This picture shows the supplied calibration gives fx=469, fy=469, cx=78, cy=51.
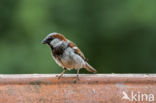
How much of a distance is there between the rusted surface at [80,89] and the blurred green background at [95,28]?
4290 mm

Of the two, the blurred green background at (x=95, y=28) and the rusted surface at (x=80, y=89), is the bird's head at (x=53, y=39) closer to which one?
the rusted surface at (x=80, y=89)

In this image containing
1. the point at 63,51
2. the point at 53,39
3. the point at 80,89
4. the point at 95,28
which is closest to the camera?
the point at 80,89

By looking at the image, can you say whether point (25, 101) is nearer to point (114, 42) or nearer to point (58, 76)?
point (58, 76)

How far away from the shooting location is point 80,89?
13.9 ft

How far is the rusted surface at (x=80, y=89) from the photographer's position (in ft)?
Answer: 13.7

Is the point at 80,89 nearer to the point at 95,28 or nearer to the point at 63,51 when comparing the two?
the point at 63,51

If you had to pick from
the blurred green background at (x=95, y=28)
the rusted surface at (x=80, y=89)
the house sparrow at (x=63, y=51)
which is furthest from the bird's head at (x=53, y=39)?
the blurred green background at (x=95, y=28)

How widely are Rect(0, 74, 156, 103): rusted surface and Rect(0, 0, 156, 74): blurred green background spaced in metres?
4.29

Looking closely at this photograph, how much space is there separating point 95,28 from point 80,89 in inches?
229

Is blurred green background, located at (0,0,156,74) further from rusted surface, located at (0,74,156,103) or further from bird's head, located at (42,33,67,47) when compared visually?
rusted surface, located at (0,74,156,103)

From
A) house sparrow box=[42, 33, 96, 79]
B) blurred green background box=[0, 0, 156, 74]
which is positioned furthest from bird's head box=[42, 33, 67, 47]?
blurred green background box=[0, 0, 156, 74]

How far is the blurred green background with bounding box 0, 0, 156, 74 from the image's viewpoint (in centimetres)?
891

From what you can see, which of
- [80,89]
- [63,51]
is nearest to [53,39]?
[63,51]

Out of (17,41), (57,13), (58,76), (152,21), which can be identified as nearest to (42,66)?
(17,41)
